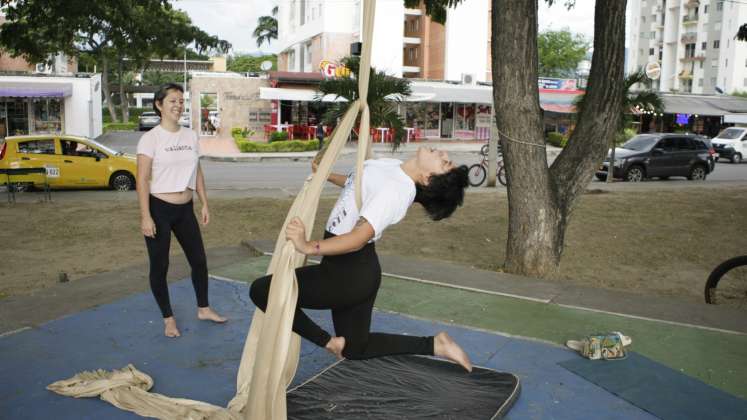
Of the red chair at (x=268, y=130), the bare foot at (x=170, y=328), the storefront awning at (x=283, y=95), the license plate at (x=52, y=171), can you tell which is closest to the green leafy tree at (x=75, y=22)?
the license plate at (x=52, y=171)

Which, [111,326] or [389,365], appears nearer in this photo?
[389,365]

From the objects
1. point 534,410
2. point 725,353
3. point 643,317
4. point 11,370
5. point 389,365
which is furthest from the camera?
point 643,317

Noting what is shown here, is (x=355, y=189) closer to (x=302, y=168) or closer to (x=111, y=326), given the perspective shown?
(x=111, y=326)

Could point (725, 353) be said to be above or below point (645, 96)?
below

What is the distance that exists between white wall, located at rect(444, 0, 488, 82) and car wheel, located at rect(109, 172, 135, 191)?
26968mm

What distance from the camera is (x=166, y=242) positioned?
14.9 feet

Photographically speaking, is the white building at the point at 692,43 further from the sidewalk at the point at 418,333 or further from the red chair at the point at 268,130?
the sidewalk at the point at 418,333

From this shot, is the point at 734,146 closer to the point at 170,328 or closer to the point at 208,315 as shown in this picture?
the point at 208,315

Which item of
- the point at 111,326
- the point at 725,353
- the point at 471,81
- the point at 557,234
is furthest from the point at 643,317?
the point at 471,81

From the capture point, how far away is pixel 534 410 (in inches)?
144

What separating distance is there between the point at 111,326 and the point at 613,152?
57.4 feet

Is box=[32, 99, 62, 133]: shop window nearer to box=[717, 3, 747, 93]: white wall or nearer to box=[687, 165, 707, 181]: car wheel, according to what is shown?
box=[687, 165, 707, 181]: car wheel

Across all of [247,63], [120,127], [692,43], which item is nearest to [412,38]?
[120,127]

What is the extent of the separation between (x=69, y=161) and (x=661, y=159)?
54.4ft
